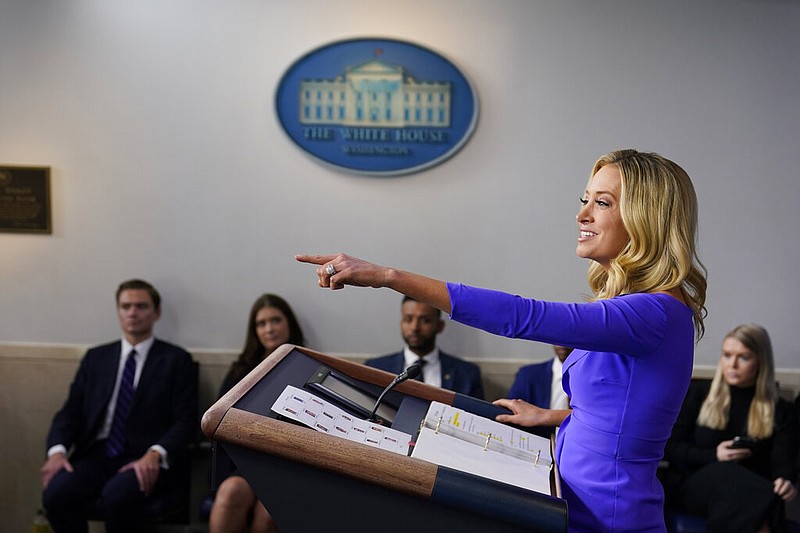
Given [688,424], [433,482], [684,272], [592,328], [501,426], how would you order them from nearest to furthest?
[433,482] → [592,328] → [684,272] → [501,426] → [688,424]

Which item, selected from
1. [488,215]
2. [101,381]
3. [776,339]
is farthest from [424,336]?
[776,339]

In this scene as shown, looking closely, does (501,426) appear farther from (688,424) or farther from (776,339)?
(776,339)

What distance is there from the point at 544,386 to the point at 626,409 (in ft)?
7.36

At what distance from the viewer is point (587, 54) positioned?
→ 12.8 feet

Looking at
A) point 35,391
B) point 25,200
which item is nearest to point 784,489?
→ point 35,391

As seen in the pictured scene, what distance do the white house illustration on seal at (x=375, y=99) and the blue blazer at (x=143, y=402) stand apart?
4.79 ft

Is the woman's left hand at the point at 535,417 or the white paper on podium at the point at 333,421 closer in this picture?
the white paper on podium at the point at 333,421

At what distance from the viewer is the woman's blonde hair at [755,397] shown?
11.5 feet

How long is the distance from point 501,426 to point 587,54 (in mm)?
2718

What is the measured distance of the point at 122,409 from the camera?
3773 mm

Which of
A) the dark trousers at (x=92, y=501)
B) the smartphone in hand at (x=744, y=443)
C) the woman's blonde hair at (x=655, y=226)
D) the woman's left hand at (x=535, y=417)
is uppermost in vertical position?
the woman's blonde hair at (x=655, y=226)

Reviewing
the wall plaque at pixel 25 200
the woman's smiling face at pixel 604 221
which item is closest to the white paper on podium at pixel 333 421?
the woman's smiling face at pixel 604 221

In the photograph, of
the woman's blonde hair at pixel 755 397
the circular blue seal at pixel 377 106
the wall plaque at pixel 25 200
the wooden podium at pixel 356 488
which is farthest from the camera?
the wall plaque at pixel 25 200

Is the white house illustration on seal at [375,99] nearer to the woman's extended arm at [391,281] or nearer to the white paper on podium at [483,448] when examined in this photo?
the white paper on podium at [483,448]
